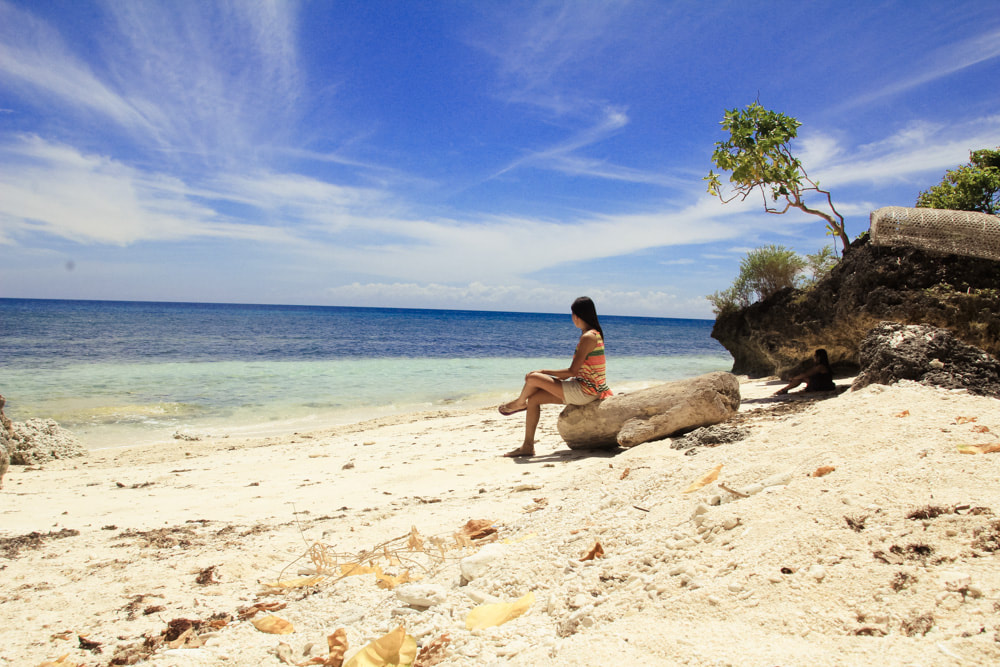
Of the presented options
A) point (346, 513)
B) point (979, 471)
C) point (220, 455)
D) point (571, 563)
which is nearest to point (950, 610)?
point (979, 471)

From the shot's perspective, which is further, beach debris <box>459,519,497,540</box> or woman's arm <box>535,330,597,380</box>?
woman's arm <box>535,330,597,380</box>

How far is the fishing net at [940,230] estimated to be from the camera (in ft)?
18.9

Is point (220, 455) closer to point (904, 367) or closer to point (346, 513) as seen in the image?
point (346, 513)

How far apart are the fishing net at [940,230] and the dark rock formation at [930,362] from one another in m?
1.71

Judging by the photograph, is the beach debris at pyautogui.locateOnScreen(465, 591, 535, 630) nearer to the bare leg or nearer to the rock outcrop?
the rock outcrop

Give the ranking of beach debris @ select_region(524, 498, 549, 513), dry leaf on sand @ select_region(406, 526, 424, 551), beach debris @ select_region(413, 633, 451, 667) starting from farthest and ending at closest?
1. beach debris @ select_region(524, 498, 549, 513)
2. dry leaf on sand @ select_region(406, 526, 424, 551)
3. beach debris @ select_region(413, 633, 451, 667)

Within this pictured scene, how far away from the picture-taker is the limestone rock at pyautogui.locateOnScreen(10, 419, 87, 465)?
7578mm

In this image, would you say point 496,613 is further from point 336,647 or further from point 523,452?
point 523,452

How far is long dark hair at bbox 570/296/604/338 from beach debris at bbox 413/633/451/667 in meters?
4.35

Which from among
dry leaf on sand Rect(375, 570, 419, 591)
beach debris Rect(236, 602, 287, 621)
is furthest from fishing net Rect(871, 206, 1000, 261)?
beach debris Rect(236, 602, 287, 621)

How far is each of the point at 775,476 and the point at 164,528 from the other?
4252 millimetres

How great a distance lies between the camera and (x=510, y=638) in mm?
2029

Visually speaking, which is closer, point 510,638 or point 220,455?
point 510,638

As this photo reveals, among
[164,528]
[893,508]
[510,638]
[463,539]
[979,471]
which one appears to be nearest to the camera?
[510,638]
